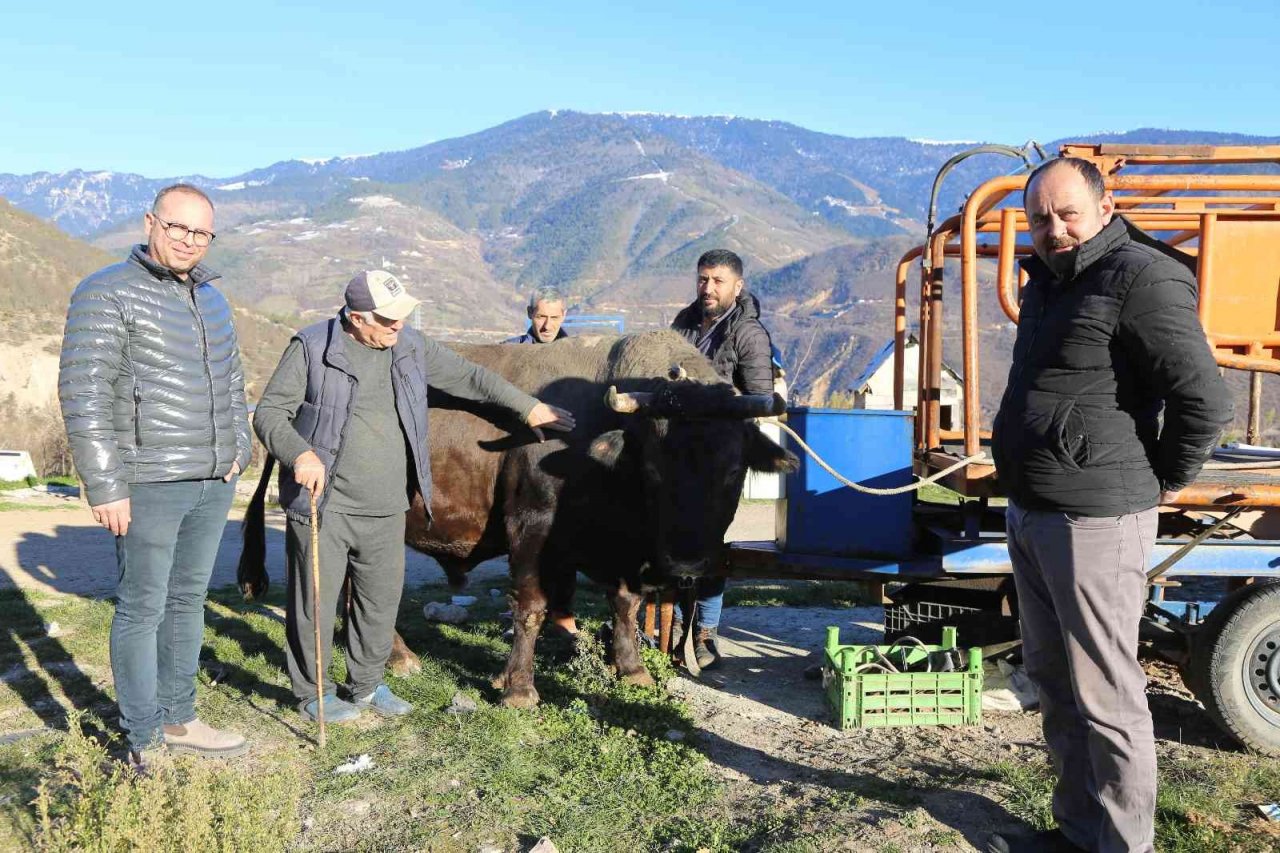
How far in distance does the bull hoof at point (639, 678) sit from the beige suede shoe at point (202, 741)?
2.18 m

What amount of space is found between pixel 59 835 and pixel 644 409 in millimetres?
3295

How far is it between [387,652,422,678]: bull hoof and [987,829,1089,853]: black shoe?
12.1ft

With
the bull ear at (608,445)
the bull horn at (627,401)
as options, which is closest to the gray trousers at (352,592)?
the bull ear at (608,445)

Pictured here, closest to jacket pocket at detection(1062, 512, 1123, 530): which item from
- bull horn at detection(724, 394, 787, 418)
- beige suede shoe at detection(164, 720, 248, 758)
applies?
bull horn at detection(724, 394, 787, 418)

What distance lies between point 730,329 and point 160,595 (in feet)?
11.6

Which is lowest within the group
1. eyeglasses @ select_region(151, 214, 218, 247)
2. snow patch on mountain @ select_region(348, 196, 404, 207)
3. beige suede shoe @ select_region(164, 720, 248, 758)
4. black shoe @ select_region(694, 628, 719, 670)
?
black shoe @ select_region(694, 628, 719, 670)

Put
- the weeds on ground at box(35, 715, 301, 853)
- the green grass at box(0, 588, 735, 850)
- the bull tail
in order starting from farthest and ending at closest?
the bull tail < the green grass at box(0, 588, 735, 850) < the weeds on ground at box(35, 715, 301, 853)

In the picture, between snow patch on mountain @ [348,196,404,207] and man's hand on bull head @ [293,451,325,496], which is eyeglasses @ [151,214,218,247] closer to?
man's hand on bull head @ [293,451,325,496]

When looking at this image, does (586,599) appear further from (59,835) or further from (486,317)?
(486,317)

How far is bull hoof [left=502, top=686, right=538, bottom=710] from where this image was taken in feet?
17.6

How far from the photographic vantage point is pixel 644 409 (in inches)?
209

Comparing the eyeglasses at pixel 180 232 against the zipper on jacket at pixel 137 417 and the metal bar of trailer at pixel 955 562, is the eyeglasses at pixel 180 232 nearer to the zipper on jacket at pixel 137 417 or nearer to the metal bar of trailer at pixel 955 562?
the zipper on jacket at pixel 137 417

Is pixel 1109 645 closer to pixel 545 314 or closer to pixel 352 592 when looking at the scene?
pixel 352 592

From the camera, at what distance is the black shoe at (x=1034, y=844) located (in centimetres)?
356
